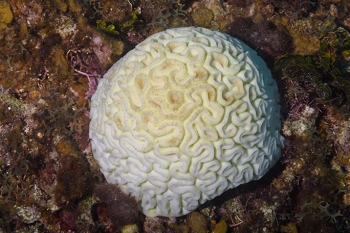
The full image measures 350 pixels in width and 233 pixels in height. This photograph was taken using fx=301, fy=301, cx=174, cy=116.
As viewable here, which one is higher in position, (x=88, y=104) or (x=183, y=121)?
(x=183, y=121)

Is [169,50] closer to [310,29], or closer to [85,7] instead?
[85,7]

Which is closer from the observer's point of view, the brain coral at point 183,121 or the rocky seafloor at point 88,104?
the brain coral at point 183,121

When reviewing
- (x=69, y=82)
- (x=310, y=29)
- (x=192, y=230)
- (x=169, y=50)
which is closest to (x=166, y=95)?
(x=169, y=50)

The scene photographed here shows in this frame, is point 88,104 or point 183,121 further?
point 88,104

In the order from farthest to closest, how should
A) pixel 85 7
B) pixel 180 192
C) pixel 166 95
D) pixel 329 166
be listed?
1. pixel 329 166
2. pixel 85 7
3. pixel 180 192
4. pixel 166 95

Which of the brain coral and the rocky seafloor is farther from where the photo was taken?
the rocky seafloor
